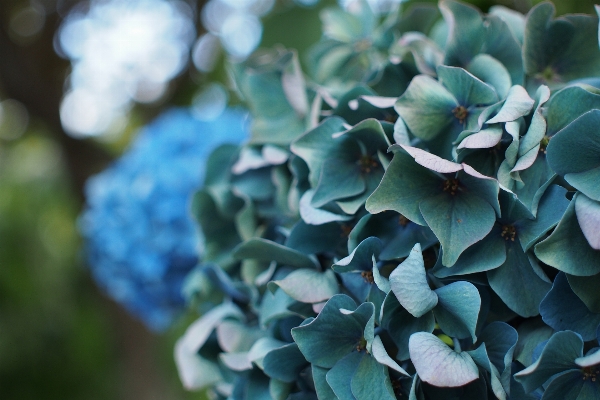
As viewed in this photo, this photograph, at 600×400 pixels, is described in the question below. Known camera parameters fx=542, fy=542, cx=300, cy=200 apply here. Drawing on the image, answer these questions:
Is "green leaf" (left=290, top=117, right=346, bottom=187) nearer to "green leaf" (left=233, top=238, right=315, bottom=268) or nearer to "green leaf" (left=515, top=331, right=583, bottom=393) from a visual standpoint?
"green leaf" (left=233, top=238, right=315, bottom=268)

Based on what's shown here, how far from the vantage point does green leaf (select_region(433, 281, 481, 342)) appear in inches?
9.3

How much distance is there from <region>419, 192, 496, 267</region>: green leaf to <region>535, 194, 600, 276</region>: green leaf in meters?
0.03

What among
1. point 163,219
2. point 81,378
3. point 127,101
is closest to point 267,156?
point 163,219

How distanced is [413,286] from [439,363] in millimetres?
34

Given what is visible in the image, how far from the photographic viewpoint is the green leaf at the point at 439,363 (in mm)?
222

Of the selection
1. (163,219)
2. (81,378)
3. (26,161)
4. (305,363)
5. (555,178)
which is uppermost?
(555,178)

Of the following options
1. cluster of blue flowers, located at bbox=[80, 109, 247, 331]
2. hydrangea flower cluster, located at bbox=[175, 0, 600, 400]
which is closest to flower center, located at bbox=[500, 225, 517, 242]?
hydrangea flower cluster, located at bbox=[175, 0, 600, 400]

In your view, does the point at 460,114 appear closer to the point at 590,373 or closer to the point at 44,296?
the point at 590,373

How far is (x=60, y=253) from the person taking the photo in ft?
4.89

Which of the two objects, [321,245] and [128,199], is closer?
[321,245]

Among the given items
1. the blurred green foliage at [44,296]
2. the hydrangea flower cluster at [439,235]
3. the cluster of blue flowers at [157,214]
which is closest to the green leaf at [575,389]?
the hydrangea flower cluster at [439,235]

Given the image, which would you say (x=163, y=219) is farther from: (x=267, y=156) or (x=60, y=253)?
(x=60, y=253)

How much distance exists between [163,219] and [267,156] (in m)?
0.28

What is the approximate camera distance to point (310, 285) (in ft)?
0.95
